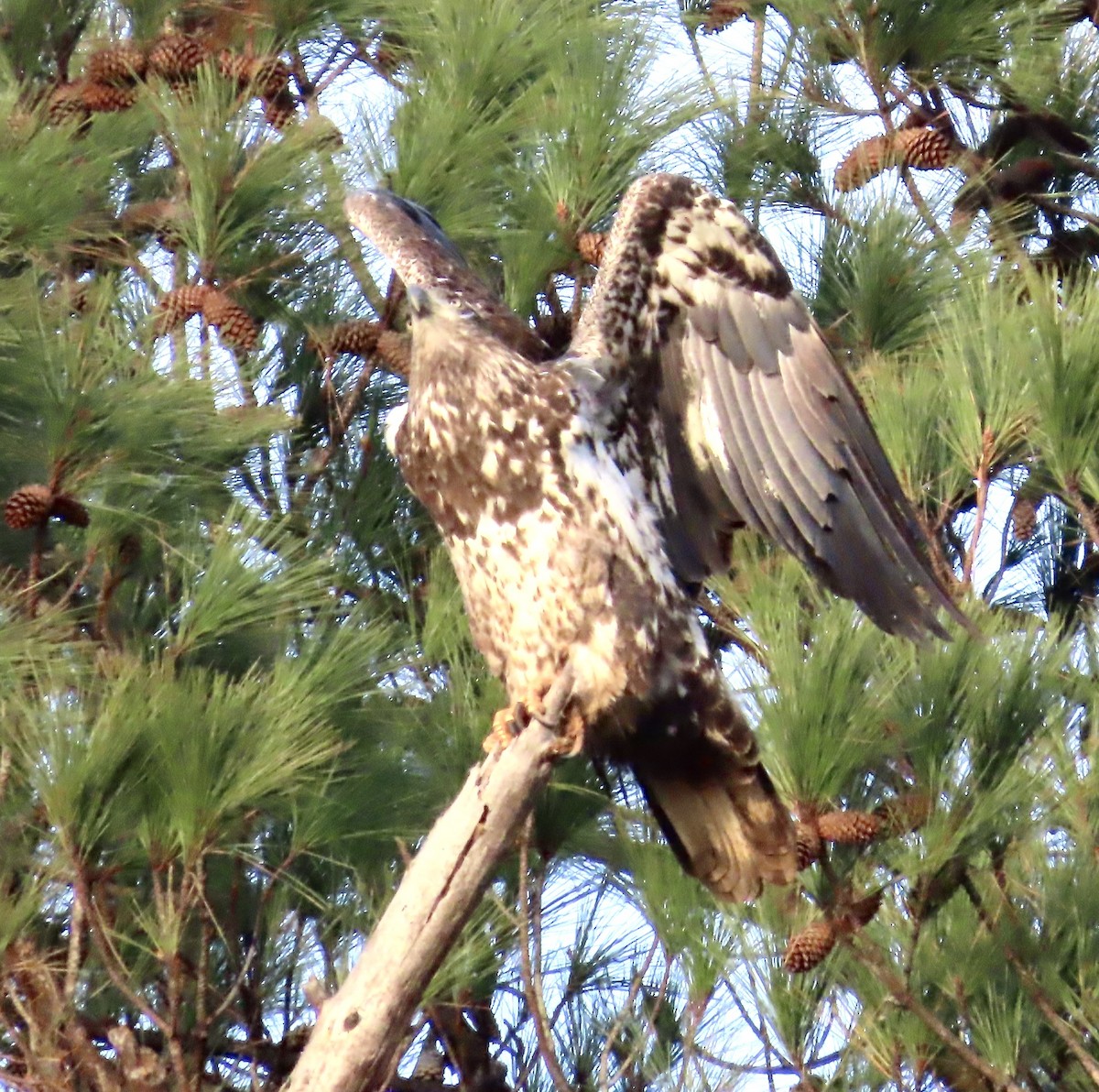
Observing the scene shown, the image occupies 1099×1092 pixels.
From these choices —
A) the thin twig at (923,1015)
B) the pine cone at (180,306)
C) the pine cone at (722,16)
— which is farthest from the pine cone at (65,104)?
the thin twig at (923,1015)

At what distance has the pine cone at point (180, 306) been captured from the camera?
341 centimetres

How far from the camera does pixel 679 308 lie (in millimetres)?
3299

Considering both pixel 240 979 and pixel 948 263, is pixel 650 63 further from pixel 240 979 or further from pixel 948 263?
pixel 240 979

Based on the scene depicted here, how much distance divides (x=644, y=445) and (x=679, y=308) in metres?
0.23

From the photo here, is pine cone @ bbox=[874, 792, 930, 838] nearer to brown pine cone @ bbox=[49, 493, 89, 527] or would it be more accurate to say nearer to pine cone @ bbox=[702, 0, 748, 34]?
brown pine cone @ bbox=[49, 493, 89, 527]

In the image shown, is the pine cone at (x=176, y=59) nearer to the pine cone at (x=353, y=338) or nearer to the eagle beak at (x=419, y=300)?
the pine cone at (x=353, y=338)

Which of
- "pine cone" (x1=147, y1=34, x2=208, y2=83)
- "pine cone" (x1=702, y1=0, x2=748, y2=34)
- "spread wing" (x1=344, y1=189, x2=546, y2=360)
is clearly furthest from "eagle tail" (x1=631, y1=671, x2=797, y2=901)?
"pine cone" (x1=702, y1=0, x2=748, y2=34)

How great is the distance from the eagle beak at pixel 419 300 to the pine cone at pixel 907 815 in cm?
104

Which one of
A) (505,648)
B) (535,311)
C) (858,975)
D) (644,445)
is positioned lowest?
(858,975)

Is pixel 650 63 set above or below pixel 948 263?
above

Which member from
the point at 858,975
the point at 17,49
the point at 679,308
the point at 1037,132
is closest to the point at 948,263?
the point at 1037,132

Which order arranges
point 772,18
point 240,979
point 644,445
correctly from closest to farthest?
point 240,979 → point 644,445 → point 772,18

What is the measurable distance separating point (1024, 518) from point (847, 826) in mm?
1161

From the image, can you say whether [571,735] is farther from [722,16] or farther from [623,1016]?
[722,16]
